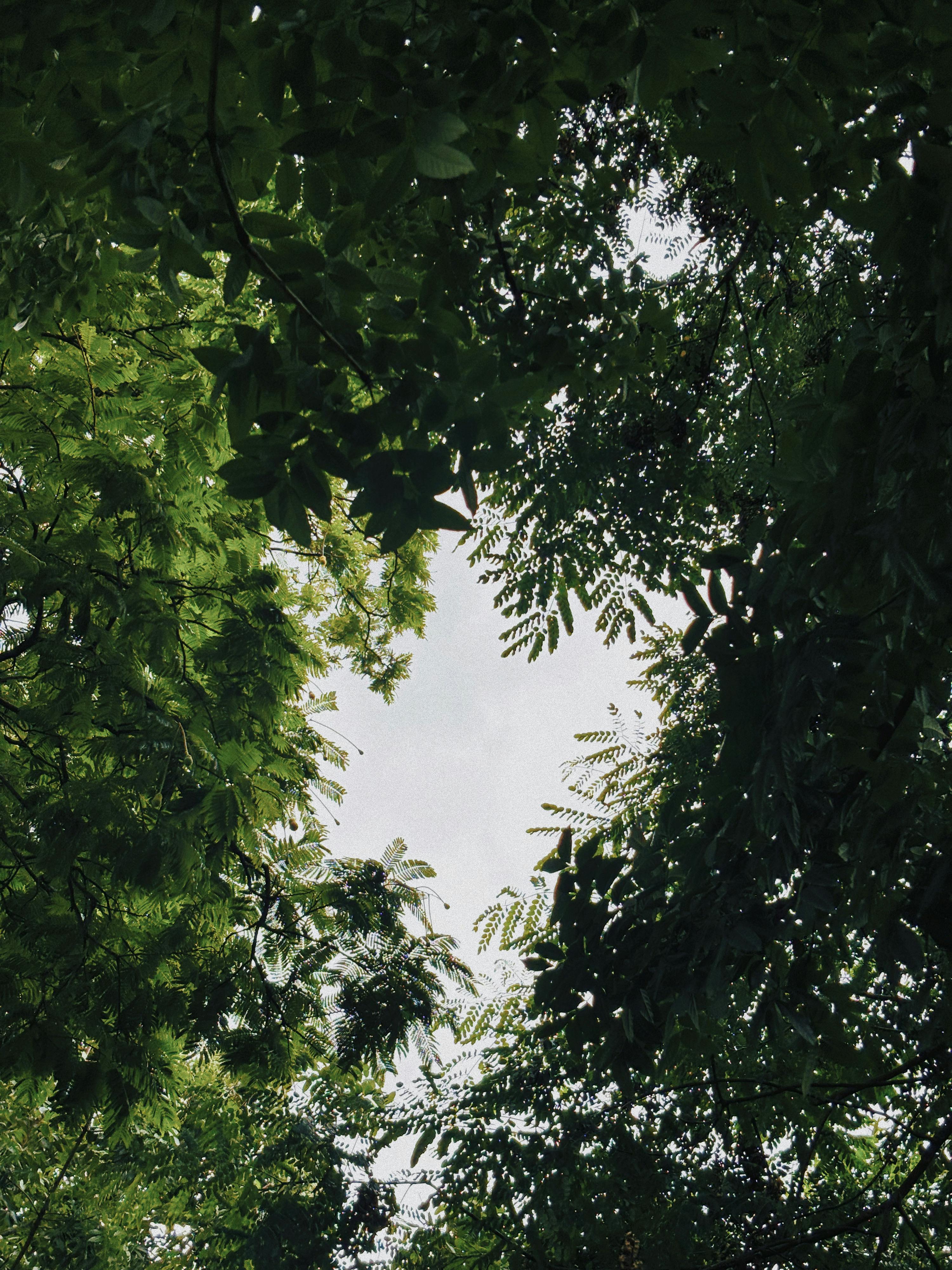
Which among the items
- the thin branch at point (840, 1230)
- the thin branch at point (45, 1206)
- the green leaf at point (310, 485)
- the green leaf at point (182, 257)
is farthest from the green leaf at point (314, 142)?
the thin branch at point (45, 1206)

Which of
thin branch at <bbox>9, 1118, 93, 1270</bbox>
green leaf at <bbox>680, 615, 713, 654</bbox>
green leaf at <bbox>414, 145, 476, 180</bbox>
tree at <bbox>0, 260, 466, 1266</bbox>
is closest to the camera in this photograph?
green leaf at <bbox>414, 145, 476, 180</bbox>

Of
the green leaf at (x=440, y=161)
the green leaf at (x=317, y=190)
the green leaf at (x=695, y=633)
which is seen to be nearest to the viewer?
the green leaf at (x=440, y=161)

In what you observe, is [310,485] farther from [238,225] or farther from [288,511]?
[238,225]

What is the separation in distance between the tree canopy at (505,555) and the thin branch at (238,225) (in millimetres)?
19

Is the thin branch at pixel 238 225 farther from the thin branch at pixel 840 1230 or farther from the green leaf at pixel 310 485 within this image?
the thin branch at pixel 840 1230

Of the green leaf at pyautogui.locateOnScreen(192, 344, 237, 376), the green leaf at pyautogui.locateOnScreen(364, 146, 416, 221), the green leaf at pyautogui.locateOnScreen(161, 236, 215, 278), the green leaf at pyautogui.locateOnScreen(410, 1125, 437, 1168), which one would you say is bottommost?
the green leaf at pyautogui.locateOnScreen(410, 1125, 437, 1168)

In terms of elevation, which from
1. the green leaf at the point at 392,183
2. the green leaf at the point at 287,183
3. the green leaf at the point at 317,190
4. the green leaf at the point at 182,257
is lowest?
the green leaf at the point at 182,257

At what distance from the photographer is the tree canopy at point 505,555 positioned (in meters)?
1.61

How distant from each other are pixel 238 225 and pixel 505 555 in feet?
14.5

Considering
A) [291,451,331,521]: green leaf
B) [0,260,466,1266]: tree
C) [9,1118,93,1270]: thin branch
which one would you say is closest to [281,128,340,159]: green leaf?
[291,451,331,521]: green leaf

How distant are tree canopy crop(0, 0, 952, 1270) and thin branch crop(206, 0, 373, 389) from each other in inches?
0.8

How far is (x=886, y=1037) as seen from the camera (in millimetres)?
2592

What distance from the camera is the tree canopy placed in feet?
5.27

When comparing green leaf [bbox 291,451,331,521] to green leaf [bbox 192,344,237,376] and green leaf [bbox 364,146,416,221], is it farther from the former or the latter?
green leaf [bbox 364,146,416,221]
